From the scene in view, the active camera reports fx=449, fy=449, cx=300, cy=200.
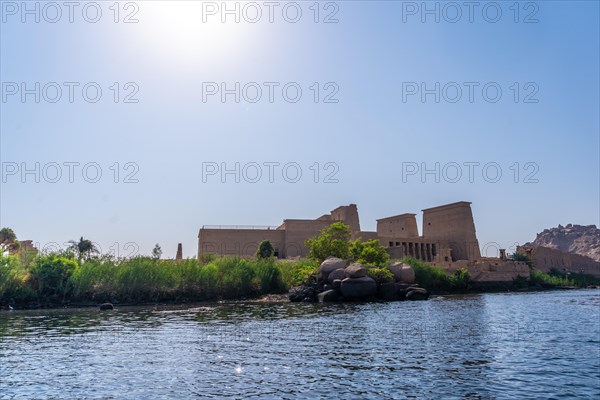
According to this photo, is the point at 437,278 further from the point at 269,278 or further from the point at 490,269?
the point at 269,278

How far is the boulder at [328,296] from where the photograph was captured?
3269 cm

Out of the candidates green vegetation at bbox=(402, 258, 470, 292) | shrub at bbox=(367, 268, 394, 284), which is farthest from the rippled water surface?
green vegetation at bbox=(402, 258, 470, 292)

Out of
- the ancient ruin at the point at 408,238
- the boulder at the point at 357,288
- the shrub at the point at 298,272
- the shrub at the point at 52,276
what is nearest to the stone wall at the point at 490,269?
the ancient ruin at the point at 408,238

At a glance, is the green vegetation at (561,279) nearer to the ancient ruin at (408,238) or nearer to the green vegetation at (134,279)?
the ancient ruin at (408,238)

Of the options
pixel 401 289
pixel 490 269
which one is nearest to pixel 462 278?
pixel 490 269

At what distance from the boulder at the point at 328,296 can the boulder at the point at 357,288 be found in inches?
24.1

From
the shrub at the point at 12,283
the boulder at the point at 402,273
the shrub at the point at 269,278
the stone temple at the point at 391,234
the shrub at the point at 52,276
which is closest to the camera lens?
the shrub at the point at 12,283

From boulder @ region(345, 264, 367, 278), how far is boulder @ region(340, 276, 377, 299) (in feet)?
1.31

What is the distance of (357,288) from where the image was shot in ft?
109

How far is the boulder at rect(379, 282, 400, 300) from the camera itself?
35000 mm

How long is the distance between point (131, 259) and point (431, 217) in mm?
58841

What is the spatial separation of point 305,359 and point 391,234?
70013 mm

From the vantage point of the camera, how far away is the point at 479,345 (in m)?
14.1

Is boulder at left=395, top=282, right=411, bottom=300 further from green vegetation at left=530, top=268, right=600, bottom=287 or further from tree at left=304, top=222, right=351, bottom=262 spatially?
green vegetation at left=530, top=268, right=600, bottom=287
